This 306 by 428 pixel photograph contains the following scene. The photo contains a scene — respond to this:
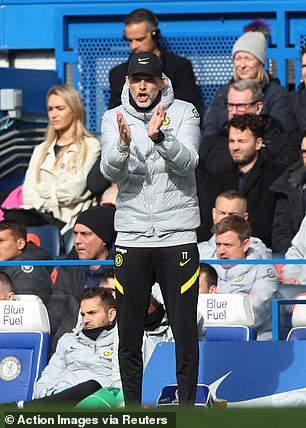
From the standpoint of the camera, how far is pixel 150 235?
6676mm

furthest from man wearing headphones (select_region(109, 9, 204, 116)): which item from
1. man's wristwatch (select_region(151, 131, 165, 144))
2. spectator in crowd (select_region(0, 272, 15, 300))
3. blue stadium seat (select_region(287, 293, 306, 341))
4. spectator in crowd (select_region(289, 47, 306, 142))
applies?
man's wristwatch (select_region(151, 131, 165, 144))

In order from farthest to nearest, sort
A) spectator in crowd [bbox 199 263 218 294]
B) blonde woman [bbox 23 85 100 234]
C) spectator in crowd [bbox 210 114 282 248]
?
blonde woman [bbox 23 85 100 234] → spectator in crowd [bbox 210 114 282 248] → spectator in crowd [bbox 199 263 218 294]

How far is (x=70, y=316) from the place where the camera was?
848cm

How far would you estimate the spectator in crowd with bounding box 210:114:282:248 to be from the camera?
1019 centimetres

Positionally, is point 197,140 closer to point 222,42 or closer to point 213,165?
point 213,165

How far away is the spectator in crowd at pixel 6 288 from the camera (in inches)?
336

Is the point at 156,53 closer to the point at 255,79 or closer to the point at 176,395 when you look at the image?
the point at 255,79

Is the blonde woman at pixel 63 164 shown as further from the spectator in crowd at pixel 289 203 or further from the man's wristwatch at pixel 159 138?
the man's wristwatch at pixel 159 138

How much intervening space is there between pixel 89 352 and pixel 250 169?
2781 mm

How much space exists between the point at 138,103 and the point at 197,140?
399mm

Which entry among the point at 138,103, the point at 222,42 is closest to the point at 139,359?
the point at 138,103

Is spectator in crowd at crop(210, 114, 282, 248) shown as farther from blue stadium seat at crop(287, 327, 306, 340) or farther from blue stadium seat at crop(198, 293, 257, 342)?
blue stadium seat at crop(287, 327, 306, 340)

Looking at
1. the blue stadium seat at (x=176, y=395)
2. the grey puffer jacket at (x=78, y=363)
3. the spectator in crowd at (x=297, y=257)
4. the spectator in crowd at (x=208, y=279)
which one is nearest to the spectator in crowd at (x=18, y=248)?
the grey puffer jacket at (x=78, y=363)

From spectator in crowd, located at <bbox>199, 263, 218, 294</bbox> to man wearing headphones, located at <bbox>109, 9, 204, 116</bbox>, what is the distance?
3.26 m
